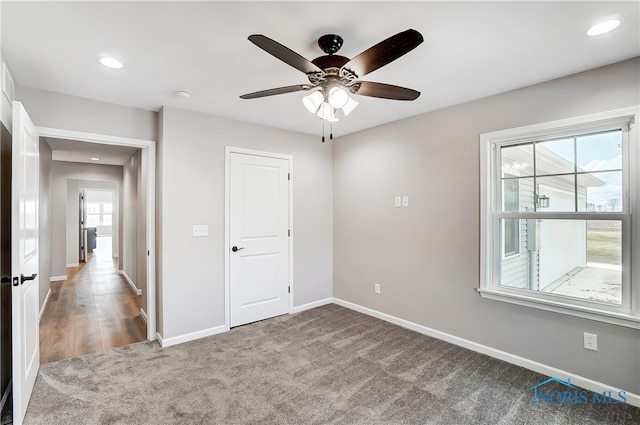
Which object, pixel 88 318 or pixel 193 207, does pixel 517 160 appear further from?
pixel 88 318

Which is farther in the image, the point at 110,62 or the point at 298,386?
the point at 298,386

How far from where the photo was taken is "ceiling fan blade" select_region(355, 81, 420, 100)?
76.0 inches

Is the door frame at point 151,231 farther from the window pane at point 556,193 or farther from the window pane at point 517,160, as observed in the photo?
the window pane at point 556,193

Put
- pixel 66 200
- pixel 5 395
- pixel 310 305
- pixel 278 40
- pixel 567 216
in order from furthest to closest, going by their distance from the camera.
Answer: pixel 66 200
pixel 310 305
pixel 567 216
pixel 5 395
pixel 278 40

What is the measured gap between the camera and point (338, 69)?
185cm

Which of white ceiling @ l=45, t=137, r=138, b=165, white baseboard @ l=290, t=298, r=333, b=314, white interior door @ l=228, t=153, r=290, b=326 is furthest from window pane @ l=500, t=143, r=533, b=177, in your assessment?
white ceiling @ l=45, t=137, r=138, b=165

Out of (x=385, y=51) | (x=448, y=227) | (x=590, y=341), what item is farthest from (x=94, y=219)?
(x=590, y=341)

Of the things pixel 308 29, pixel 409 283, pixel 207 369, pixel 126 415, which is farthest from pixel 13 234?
pixel 409 283

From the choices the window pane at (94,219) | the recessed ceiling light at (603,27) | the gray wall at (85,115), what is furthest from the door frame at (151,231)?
the window pane at (94,219)

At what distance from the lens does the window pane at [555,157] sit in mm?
2549

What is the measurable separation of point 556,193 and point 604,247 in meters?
Answer: 0.53

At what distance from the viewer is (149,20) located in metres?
1.74

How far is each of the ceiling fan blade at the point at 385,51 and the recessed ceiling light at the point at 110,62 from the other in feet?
Answer: 5.52

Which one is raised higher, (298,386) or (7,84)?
(7,84)
